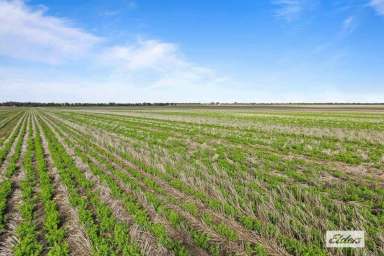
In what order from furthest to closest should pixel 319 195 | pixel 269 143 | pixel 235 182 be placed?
pixel 269 143 < pixel 235 182 < pixel 319 195

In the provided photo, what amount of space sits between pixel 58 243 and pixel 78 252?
2.06 feet

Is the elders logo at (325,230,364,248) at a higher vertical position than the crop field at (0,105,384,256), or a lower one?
higher

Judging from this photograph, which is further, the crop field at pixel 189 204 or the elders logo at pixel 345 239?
the crop field at pixel 189 204

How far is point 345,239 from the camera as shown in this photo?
5.42m

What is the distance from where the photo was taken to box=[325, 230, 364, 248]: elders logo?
522 cm

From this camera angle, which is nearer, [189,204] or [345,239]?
[345,239]

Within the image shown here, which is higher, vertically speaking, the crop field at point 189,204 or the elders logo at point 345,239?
the elders logo at point 345,239

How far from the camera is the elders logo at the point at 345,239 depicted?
522 centimetres

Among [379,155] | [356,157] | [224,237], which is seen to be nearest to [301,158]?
[356,157]

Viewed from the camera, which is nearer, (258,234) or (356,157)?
(258,234)

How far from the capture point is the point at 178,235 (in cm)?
584

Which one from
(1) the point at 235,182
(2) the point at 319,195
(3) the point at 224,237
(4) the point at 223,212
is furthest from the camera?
(1) the point at 235,182

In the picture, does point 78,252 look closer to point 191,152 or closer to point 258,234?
point 258,234

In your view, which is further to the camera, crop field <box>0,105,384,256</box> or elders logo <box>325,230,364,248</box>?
crop field <box>0,105,384,256</box>
